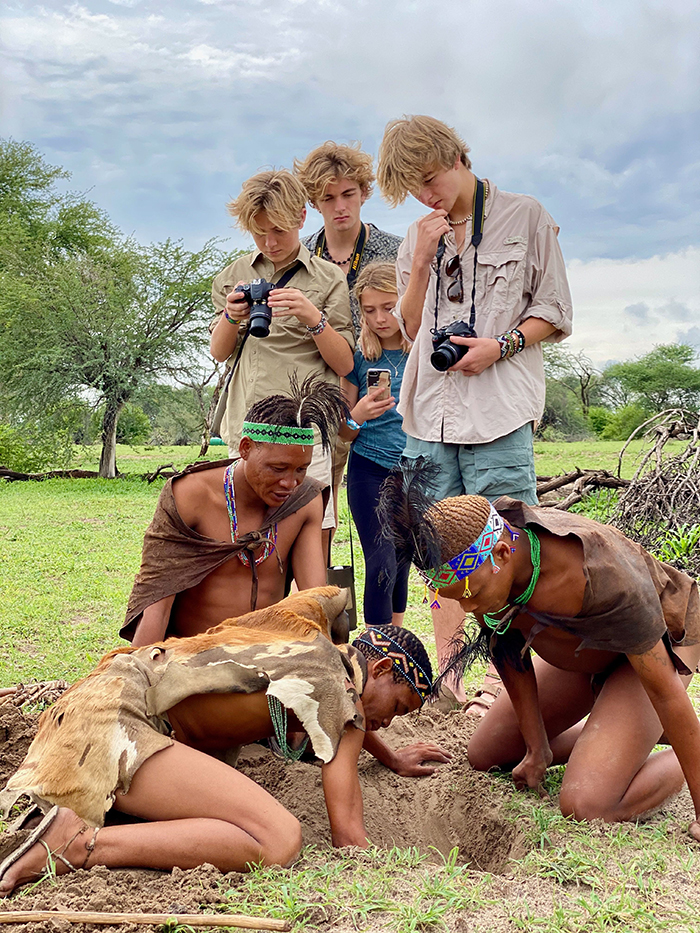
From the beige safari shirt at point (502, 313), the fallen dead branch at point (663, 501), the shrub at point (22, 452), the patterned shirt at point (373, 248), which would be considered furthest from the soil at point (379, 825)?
the shrub at point (22, 452)

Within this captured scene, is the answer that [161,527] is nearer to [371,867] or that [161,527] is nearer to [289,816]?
[289,816]

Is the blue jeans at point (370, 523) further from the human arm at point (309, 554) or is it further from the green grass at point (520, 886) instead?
the green grass at point (520, 886)

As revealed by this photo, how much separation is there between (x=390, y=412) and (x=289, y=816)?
85.6 inches

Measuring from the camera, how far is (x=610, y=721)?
9.47ft

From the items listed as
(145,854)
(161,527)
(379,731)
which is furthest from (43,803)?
(379,731)

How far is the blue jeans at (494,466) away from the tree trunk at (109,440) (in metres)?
14.8

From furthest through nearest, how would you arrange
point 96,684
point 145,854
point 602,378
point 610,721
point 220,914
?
point 602,378, point 610,721, point 96,684, point 145,854, point 220,914

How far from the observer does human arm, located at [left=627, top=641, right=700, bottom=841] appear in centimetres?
259

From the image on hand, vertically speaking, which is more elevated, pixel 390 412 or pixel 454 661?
pixel 390 412

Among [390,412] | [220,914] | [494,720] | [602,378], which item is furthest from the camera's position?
Answer: [602,378]

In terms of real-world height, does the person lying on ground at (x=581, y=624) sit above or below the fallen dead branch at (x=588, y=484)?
below

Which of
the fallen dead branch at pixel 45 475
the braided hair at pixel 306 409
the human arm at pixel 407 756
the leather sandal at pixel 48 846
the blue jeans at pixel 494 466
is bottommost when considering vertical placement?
the human arm at pixel 407 756

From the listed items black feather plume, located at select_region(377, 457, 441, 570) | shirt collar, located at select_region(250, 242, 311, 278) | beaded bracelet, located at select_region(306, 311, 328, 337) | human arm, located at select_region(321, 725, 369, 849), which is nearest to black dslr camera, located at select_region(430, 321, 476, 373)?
beaded bracelet, located at select_region(306, 311, 328, 337)

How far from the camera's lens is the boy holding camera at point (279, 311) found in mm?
3617
